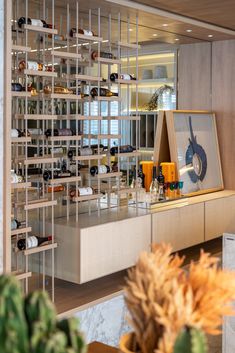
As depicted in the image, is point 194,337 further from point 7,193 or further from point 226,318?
point 226,318

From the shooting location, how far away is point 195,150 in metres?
6.11

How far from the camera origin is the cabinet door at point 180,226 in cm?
489

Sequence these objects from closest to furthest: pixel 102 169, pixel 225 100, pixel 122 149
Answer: pixel 102 169 < pixel 122 149 < pixel 225 100

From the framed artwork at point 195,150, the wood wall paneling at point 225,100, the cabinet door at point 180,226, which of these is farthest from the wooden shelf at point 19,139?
the wood wall paneling at point 225,100

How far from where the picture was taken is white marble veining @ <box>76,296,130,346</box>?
4.02m

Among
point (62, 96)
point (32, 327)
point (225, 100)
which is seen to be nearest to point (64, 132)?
point (62, 96)

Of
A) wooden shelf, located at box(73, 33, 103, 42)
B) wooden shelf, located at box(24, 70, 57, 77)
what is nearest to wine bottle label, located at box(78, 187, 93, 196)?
wooden shelf, located at box(24, 70, 57, 77)

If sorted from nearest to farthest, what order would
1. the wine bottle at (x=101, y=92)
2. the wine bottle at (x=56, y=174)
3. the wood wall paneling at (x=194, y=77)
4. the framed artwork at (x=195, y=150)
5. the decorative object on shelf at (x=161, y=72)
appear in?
the wine bottle at (x=56, y=174) → the wine bottle at (x=101, y=92) → the framed artwork at (x=195, y=150) → the wood wall paneling at (x=194, y=77) → the decorative object on shelf at (x=161, y=72)

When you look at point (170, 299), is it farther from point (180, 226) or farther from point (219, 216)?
point (219, 216)

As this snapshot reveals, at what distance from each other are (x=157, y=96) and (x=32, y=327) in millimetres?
6506

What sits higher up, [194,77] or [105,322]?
[194,77]

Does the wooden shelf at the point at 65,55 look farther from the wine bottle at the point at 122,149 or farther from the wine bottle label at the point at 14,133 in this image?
the wine bottle at the point at 122,149

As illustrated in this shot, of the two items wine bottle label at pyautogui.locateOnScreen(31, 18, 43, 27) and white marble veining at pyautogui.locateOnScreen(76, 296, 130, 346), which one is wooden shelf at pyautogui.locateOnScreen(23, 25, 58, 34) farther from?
white marble veining at pyautogui.locateOnScreen(76, 296, 130, 346)

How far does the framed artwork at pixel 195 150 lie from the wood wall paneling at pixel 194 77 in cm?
27
